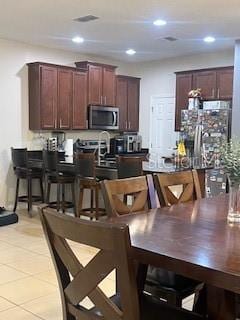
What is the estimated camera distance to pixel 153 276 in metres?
2.27

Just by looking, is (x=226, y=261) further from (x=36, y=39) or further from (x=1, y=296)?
(x=36, y=39)

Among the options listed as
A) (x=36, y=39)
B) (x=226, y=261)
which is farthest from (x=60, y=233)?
(x=36, y=39)

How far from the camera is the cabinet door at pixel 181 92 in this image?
25.3 ft

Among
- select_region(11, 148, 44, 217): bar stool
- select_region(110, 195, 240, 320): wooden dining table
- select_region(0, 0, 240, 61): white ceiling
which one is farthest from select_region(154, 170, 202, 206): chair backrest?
select_region(11, 148, 44, 217): bar stool

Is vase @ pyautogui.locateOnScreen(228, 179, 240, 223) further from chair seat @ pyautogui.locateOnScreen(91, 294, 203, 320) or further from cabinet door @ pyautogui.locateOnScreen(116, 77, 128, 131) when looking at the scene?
cabinet door @ pyautogui.locateOnScreen(116, 77, 128, 131)

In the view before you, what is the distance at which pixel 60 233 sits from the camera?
4.76 feet

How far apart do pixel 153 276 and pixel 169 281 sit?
11cm

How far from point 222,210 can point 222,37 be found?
4.60m

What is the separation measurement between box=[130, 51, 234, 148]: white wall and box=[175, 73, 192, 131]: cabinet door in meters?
0.31

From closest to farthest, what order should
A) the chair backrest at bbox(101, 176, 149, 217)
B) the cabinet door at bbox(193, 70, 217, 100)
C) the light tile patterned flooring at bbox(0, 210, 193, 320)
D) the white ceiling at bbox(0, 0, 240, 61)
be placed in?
the chair backrest at bbox(101, 176, 149, 217)
the light tile patterned flooring at bbox(0, 210, 193, 320)
the white ceiling at bbox(0, 0, 240, 61)
the cabinet door at bbox(193, 70, 217, 100)

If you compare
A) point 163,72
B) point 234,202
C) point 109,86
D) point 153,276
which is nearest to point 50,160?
point 109,86

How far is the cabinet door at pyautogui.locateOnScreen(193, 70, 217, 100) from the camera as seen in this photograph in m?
7.35

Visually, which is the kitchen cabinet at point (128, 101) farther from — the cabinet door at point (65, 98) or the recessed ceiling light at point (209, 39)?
the recessed ceiling light at point (209, 39)

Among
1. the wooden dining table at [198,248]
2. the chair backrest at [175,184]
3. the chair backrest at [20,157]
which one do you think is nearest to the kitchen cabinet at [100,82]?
the chair backrest at [20,157]
